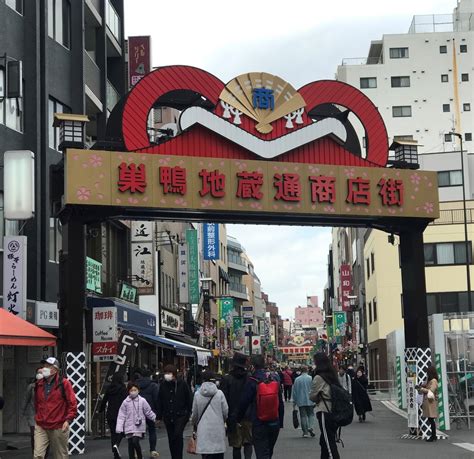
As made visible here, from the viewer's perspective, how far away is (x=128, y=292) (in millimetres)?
34062

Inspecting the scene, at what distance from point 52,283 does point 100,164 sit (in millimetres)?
8066

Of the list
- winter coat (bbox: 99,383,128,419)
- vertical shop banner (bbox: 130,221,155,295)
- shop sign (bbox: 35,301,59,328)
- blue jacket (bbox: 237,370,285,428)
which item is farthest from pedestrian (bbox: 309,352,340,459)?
vertical shop banner (bbox: 130,221,155,295)

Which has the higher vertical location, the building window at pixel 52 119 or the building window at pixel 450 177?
the building window at pixel 450 177

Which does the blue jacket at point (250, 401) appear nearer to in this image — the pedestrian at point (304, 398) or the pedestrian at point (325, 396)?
the pedestrian at point (325, 396)

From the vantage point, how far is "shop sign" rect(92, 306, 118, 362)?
22375 mm

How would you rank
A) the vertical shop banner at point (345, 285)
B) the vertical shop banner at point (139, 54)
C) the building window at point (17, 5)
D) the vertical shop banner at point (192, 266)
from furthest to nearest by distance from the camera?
the vertical shop banner at point (345, 285)
the vertical shop banner at point (192, 266)
the vertical shop banner at point (139, 54)
the building window at point (17, 5)

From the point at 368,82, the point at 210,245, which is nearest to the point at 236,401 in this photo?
the point at 210,245

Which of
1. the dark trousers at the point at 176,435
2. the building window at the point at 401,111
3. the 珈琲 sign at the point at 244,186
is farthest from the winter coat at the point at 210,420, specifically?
the building window at the point at 401,111

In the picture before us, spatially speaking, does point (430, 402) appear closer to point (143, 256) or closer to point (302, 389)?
point (302, 389)

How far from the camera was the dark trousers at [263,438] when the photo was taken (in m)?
13.3

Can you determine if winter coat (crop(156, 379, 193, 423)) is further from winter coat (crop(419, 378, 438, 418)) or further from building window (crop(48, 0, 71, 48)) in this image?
building window (crop(48, 0, 71, 48))

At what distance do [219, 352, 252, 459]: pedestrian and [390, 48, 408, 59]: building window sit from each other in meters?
70.1

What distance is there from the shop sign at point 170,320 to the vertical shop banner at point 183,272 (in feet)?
3.98

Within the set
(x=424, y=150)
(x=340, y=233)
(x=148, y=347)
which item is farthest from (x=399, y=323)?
(x=340, y=233)
